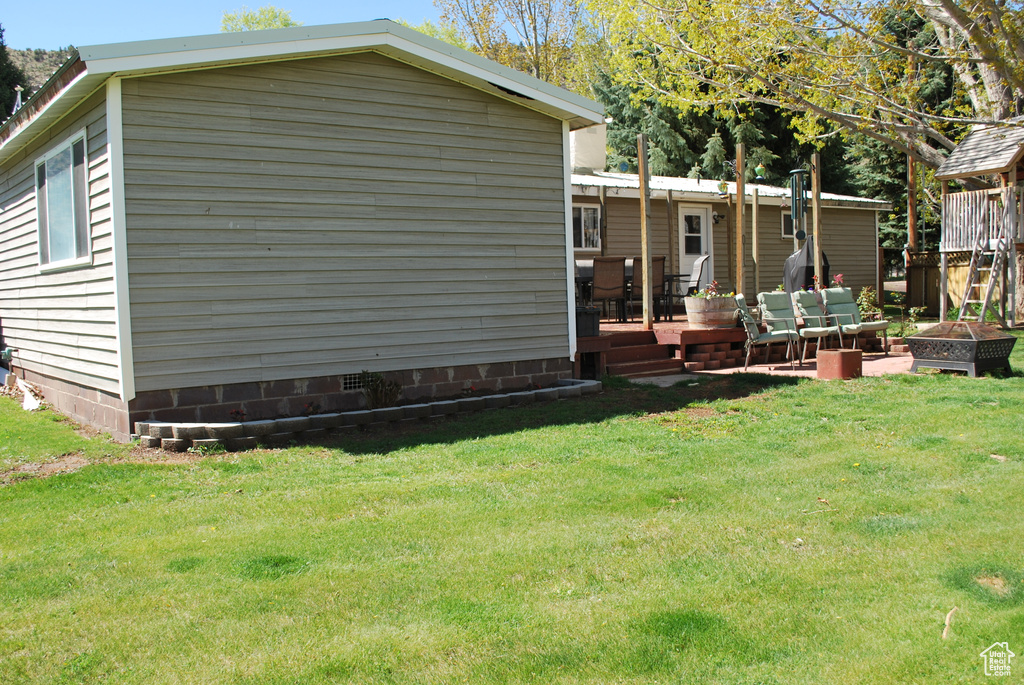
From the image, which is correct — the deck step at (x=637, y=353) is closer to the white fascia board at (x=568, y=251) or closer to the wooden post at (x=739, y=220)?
the white fascia board at (x=568, y=251)

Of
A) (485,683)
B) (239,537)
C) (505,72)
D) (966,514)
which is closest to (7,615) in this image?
(239,537)

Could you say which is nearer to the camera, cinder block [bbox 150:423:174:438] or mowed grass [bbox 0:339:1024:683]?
mowed grass [bbox 0:339:1024:683]

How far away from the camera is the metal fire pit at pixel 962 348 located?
9.05m

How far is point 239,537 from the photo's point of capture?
432 cm

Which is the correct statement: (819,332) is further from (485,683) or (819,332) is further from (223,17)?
(223,17)

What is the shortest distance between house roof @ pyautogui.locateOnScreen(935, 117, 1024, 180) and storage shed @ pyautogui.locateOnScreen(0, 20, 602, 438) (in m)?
9.12

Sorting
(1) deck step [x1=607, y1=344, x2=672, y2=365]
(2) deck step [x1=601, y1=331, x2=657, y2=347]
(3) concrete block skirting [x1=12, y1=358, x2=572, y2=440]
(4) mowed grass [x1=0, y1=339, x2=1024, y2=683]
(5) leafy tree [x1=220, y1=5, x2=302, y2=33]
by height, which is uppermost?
(5) leafy tree [x1=220, y1=5, x2=302, y2=33]

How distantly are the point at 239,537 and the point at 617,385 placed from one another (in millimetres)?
5708

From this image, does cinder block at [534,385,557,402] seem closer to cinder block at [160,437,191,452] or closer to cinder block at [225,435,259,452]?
cinder block at [225,435,259,452]

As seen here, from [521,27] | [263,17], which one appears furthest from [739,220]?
[263,17]

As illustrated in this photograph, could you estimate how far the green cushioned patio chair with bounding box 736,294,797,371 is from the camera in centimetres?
1063

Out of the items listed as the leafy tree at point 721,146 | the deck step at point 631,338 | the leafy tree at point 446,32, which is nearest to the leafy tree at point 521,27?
the leafy tree at point 446,32

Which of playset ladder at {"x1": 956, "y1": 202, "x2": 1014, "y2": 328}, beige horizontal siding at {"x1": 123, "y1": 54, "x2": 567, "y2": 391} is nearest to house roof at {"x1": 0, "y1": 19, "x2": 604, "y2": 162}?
beige horizontal siding at {"x1": 123, "y1": 54, "x2": 567, "y2": 391}

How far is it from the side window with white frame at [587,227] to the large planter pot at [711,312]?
5103 millimetres
